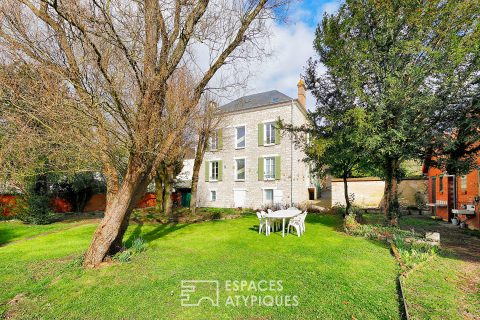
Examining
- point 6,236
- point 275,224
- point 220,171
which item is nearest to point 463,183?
point 275,224

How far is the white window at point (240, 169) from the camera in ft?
72.4

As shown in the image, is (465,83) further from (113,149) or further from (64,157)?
(64,157)

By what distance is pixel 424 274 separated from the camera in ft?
17.1

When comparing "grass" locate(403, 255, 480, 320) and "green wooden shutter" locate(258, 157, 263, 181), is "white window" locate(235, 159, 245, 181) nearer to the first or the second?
"green wooden shutter" locate(258, 157, 263, 181)

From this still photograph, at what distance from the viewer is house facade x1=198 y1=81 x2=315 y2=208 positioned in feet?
65.5

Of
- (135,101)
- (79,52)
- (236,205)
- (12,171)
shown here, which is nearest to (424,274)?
(135,101)

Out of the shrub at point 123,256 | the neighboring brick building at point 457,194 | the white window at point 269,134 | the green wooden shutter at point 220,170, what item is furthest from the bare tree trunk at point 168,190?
the neighboring brick building at point 457,194

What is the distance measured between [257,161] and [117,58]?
53.6 ft

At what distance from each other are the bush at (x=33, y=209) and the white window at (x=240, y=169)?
13415 millimetres

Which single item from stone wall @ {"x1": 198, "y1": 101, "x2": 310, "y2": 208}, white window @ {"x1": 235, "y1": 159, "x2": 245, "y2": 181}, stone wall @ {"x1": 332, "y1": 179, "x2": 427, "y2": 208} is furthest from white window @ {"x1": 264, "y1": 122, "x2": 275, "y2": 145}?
stone wall @ {"x1": 332, "y1": 179, "x2": 427, "y2": 208}

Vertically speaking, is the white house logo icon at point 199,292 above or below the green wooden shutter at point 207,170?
below

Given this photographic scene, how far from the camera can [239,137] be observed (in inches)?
896

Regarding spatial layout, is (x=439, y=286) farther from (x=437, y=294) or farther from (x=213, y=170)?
(x=213, y=170)

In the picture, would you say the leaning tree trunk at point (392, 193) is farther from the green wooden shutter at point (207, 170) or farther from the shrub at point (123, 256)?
the green wooden shutter at point (207, 170)
